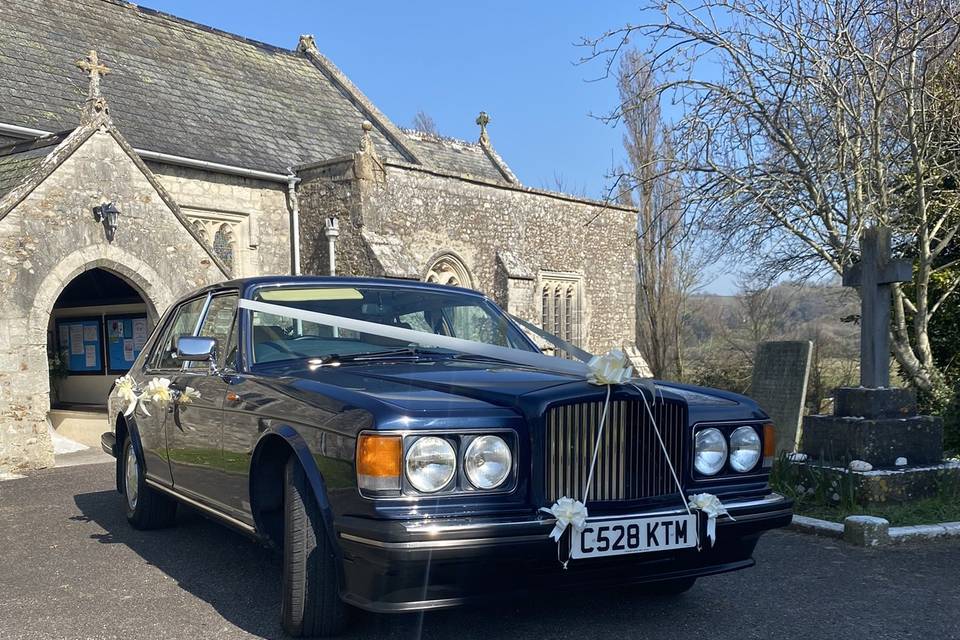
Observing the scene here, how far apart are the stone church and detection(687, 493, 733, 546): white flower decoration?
26.8 ft

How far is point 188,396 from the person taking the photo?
496 centimetres

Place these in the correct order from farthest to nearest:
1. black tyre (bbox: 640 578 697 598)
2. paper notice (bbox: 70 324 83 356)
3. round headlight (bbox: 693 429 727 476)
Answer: paper notice (bbox: 70 324 83 356), black tyre (bbox: 640 578 697 598), round headlight (bbox: 693 429 727 476)

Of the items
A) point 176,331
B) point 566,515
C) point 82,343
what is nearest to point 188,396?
point 176,331

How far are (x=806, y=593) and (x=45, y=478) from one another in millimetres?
7555

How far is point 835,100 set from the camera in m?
8.25

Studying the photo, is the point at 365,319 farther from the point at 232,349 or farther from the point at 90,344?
the point at 90,344

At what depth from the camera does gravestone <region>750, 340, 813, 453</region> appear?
8.95 m

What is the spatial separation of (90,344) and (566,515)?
463 inches

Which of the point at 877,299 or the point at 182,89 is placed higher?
the point at 182,89

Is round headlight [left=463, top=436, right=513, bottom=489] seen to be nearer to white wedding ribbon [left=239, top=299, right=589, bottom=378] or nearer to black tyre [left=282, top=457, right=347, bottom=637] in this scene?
black tyre [left=282, top=457, right=347, bottom=637]

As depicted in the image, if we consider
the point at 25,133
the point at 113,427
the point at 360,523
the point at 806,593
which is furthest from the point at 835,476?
the point at 25,133

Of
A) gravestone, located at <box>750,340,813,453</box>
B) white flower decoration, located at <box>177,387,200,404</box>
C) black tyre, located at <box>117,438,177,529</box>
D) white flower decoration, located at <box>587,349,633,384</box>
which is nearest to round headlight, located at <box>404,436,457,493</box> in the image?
white flower decoration, located at <box>587,349,633,384</box>

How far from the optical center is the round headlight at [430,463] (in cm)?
322

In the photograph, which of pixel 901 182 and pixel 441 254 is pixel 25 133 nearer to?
pixel 441 254
